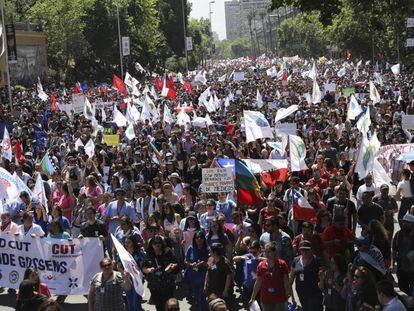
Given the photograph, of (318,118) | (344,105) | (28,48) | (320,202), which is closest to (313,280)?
(320,202)

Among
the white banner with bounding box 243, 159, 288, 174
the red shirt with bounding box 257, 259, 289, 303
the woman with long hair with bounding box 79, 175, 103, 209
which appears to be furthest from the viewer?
the white banner with bounding box 243, 159, 288, 174

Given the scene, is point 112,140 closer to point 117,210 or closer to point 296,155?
point 296,155

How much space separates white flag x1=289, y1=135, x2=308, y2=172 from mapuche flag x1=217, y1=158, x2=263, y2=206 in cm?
201

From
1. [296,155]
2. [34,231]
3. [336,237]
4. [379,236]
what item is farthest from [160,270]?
[296,155]

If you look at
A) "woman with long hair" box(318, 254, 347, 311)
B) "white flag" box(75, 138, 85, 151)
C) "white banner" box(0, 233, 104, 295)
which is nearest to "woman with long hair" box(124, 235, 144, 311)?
"white banner" box(0, 233, 104, 295)

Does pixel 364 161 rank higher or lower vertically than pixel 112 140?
higher

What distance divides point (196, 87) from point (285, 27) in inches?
4366

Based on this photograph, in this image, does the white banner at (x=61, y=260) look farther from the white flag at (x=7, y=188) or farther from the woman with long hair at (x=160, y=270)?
the white flag at (x=7, y=188)

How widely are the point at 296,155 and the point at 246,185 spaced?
2.46 meters

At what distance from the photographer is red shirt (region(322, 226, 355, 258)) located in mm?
10266

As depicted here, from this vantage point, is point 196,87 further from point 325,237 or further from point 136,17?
point 325,237

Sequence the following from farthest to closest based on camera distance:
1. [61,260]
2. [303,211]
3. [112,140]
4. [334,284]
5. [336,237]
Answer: [112,140], [303,211], [61,260], [336,237], [334,284]

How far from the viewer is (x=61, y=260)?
35.4 ft

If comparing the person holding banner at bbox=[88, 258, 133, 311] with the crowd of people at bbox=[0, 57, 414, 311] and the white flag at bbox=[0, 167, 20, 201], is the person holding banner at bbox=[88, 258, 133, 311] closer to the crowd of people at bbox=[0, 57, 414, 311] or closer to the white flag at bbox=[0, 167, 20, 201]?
the crowd of people at bbox=[0, 57, 414, 311]
